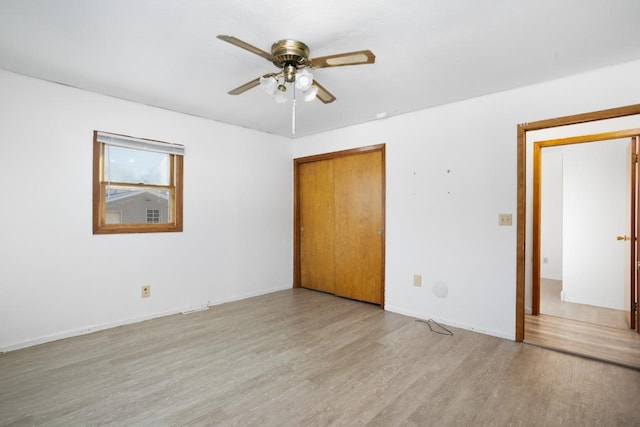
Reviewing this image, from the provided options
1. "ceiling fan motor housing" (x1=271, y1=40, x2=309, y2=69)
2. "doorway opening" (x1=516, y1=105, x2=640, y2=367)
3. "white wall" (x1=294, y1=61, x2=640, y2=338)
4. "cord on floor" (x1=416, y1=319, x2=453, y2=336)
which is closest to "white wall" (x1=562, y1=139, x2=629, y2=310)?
"doorway opening" (x1=516, y1=105, x2=640, y2=367)

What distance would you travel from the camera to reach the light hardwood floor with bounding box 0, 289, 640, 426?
5.66 feet

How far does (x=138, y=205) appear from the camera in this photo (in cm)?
331

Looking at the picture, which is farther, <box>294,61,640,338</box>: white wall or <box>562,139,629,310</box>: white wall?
<box>562,139,629,310</box>: white wall

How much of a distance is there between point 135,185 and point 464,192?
3.38 metres

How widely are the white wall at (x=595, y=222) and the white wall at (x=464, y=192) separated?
6.59ft

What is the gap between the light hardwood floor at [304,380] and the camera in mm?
1726

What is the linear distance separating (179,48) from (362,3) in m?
1.29

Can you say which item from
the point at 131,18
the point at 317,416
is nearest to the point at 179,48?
the point at 131,18

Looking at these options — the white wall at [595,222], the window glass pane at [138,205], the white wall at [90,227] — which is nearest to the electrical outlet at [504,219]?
the white wall at [595,222]

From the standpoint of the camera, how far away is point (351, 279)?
411 cm

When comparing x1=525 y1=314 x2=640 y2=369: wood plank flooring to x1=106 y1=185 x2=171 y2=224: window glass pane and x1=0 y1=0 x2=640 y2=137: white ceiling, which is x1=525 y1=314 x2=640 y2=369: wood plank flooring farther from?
x1=106 y1=185 x2=171 y2=224: window glass pane

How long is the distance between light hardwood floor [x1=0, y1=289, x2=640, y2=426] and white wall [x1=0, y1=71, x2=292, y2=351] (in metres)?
0.33

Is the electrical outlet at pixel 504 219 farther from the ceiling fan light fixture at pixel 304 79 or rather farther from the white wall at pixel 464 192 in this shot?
the ceiling fan light fixture at pixel 304 79

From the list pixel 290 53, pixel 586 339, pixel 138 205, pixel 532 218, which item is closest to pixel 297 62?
pixel 290 53
